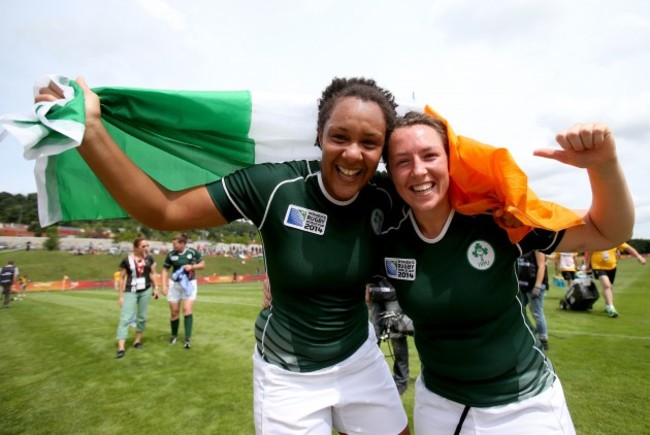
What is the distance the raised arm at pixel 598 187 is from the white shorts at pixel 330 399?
4.06 ft

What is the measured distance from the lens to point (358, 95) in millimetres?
2006

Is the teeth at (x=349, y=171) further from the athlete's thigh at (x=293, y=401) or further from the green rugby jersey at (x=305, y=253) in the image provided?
the athlete's thigh at (x=293, y=401)

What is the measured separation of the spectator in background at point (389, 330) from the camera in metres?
4.97

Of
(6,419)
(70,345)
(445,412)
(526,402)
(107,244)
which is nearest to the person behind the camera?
(526,402)

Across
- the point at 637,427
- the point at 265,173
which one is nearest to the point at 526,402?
the point at 265,173

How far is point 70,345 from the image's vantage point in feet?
27.9

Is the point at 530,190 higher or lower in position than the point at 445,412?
higher

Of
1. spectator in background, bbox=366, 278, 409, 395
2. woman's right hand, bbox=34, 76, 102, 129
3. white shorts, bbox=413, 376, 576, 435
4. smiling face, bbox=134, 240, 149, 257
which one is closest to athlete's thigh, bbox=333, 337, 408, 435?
white shorts, bbox=413, 376, 576, 435

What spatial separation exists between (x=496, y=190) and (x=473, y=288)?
0.49 m

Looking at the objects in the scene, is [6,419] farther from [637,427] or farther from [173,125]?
[637,427]

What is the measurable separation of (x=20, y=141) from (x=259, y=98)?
155cm

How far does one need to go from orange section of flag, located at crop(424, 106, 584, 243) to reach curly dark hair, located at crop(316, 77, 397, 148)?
1.15ft

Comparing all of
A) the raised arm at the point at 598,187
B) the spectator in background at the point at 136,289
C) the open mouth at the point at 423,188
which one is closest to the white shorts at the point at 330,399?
the open mouth at the point at 423,188

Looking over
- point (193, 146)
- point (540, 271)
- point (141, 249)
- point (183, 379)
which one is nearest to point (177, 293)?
point (141, 249)
